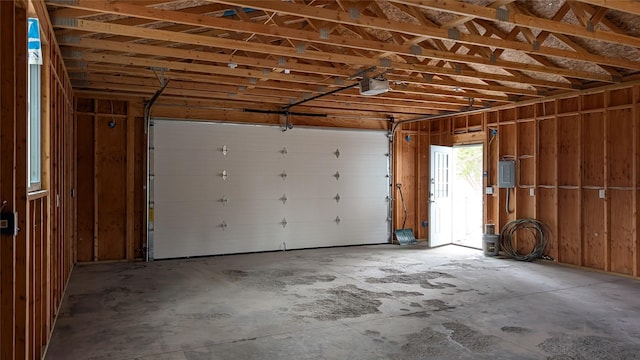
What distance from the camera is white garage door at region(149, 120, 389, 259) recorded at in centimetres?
872

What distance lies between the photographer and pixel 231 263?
8227mm

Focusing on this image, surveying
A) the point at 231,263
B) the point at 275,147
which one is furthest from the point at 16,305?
the point at 275,147

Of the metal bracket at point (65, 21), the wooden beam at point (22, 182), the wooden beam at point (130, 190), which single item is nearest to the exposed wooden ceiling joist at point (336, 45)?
the metal bracket at point (65, 21)

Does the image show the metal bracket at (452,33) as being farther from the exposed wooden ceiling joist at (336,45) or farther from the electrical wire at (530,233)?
the electrical wire at (530,233)

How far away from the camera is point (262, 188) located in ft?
31.2

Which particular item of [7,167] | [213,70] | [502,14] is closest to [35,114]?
[7,167]

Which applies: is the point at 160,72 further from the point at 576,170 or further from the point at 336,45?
the point at 576,170

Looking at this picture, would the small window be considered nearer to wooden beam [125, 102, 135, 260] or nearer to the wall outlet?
the wall outlet

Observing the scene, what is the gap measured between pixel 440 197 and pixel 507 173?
185 cm

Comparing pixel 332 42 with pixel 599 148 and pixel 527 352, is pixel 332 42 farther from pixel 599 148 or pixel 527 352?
pixel 599 148

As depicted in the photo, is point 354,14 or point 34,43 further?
point 354,14

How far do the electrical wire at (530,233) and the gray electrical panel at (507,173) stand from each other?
727 mm

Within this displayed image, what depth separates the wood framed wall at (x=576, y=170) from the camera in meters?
7.14

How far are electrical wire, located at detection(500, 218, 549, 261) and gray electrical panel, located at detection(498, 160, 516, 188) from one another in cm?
73
